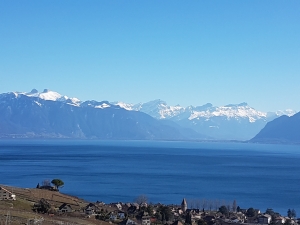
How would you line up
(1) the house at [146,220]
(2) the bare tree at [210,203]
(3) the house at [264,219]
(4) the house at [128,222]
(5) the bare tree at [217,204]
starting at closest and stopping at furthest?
1. (4) the house at [128,222]
2. (1) the house at [146,220]
3. (3) the house at [264,219]
4. (5) the bare tree at [217,204]
5. (2) the bare tree at [210,203]

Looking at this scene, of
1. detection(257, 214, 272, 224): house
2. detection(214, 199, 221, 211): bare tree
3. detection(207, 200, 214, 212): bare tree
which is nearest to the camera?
detection(257, 214, 272, 224): house

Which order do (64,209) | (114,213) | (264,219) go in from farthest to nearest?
(264,219), (114,213), (64,209)

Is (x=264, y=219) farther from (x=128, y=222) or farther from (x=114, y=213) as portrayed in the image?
(x=128, y=222)

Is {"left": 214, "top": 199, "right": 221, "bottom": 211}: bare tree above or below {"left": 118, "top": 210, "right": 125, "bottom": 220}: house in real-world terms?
below

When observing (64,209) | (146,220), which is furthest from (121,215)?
(64,209)

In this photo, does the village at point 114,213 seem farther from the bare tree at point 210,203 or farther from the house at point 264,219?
the bare tree at point 210,203

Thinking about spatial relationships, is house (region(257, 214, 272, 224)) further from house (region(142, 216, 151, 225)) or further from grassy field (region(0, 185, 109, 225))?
grassy field (region(0, 185, 109, 225))

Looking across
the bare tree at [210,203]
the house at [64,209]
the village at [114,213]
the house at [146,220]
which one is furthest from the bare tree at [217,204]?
the house at [64,209]

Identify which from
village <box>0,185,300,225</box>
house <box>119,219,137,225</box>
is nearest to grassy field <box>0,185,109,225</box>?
village <box>0,185,300,225</box>

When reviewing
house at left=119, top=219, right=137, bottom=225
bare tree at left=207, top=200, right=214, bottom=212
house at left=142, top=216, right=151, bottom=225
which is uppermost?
house at left=119, top=219, right=137, bottom=225

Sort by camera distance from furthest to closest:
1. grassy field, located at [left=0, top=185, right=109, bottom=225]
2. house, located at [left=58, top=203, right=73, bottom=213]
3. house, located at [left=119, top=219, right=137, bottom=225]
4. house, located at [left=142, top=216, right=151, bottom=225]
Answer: house, located at [left=142, top=216, right=151, bottom=225], house, located at [left=58, top=203, right=73, bottom=213], house, located at [left=119, top=219, right=137, bottom=225], grassy field, located at [left=0, top=185, right=109, bottom=225]

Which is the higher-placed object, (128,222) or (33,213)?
(33,213)

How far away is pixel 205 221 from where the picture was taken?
38.8 meters

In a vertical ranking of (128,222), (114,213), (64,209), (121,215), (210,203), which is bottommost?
(210,203)
